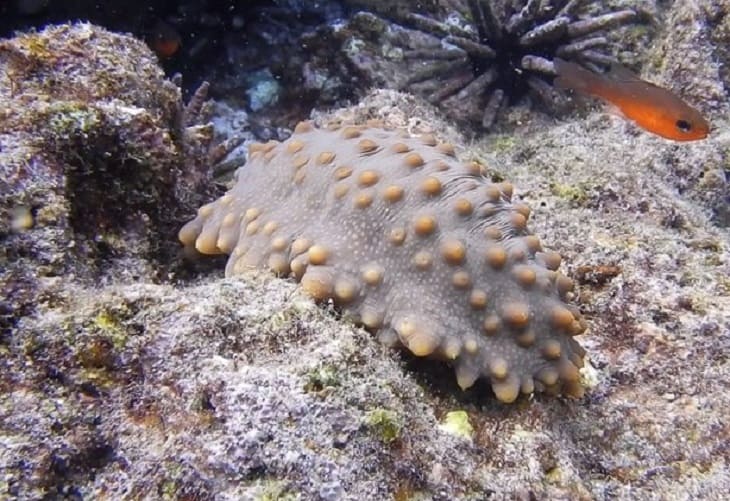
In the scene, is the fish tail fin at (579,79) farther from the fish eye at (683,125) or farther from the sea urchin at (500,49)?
the sea urchin at (500,49)

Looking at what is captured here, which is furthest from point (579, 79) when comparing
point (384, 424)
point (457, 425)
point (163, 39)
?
point (163, 39)

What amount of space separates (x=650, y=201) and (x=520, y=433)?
2022mm

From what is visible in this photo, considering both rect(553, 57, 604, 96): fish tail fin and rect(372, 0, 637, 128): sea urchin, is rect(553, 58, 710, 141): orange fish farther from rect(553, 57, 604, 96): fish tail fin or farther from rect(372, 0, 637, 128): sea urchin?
rect(372, 0, 637, 128): sea urchin

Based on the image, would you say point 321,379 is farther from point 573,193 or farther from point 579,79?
point 579,79

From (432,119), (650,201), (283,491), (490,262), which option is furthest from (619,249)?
(283,491)

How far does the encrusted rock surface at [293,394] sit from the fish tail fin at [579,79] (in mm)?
1443

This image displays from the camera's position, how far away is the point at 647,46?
4844mm

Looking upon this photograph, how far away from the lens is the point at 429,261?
2.08m

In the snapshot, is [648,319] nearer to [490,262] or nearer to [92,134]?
[490,262]

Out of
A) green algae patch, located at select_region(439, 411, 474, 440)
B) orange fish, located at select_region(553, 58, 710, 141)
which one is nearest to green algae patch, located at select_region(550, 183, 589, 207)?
orange fish, located at select_region(553, 58, 710, 141)

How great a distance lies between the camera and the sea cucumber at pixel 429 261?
2020 mm

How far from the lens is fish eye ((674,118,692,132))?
11.0ft

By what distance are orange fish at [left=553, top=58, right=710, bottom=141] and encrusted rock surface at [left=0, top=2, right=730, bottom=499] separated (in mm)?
1007

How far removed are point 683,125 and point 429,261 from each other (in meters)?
2.34
